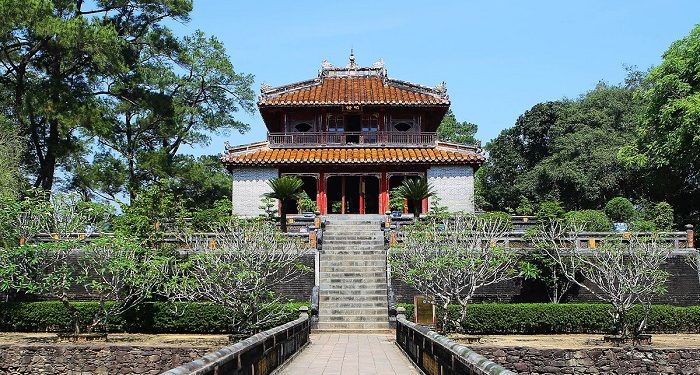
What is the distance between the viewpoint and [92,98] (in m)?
29.4

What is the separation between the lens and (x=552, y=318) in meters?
20.2

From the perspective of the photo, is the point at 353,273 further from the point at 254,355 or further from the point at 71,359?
the point at 254,355

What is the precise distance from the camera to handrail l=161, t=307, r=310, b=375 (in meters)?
6.93

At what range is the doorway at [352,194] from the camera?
104 feet

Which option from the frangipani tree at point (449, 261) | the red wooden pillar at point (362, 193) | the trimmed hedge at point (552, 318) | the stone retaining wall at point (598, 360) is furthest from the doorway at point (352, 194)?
the stone retaining wall at point (598, 360)

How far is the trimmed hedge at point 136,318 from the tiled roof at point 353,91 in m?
12.6

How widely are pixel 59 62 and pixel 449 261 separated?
1879cm

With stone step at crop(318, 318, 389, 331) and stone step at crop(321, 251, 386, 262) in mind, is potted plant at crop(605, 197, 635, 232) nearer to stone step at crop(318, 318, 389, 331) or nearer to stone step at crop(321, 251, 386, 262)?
stone step at crop(321, 251, 386, 262)

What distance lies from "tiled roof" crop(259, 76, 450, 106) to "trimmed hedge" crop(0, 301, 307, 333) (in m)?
12.6

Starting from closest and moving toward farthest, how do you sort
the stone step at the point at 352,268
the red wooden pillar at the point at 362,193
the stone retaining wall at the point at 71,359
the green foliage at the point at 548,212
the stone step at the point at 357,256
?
the stone retaining wall at the point at 71,359 < the stone step at the point at 352,268 < the green foliage at the point at 548,212 < the stone step at the point at 357,256 < the red wooden pillar at the point at 362,193

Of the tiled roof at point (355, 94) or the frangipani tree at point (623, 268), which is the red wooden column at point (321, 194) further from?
the frangipani tree at point (623, 268)

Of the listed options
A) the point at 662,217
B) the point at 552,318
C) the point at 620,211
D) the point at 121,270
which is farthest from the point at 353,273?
the point at 662,217

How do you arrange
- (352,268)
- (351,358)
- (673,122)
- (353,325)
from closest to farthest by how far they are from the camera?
(351,358) → (353,325) → (352,268) → (673,122)

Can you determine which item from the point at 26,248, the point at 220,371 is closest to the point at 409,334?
the point at 220,371
